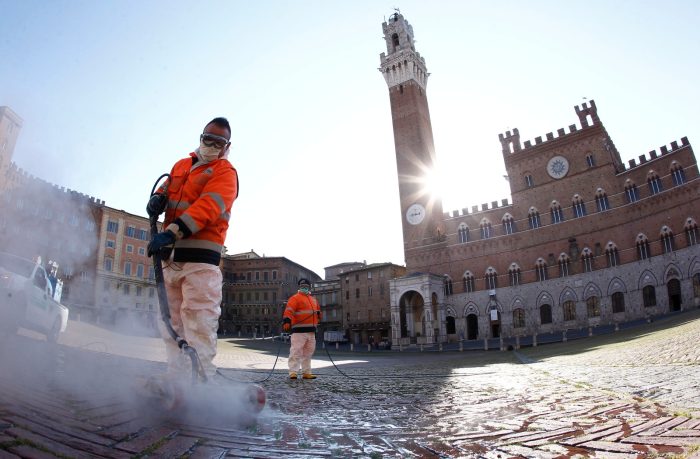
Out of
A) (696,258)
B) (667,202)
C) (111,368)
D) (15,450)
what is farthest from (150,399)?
(667,202)

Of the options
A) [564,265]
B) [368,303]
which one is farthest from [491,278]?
[368,303]

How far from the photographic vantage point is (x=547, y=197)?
119 ft

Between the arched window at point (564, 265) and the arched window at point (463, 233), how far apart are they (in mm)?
8450

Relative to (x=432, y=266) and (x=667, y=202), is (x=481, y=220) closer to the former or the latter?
(x=432, y=266)

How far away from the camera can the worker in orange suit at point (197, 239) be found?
129 inches

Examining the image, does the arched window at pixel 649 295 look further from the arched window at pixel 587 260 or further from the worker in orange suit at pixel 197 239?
the worker in orange suit at pixel 197 239

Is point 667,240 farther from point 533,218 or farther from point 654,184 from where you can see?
point 533,218

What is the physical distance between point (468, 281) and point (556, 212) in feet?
32.3

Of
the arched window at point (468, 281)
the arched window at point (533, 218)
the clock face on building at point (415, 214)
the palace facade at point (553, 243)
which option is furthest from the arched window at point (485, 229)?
the clock face on building at point (415, 214)

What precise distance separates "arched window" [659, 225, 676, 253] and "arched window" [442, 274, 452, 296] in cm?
1670

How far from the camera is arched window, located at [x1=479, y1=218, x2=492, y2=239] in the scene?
38.4 m

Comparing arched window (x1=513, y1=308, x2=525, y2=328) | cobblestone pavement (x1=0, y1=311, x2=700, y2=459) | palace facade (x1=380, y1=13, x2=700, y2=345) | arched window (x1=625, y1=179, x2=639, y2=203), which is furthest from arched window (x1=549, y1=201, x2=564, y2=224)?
cobblestone pavement (x1=0, y1=311, x2=700, y2=459)

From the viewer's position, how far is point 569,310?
108 feet

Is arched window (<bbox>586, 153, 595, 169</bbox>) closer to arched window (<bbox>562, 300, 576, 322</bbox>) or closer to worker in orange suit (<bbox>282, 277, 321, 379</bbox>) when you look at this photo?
arched window (<bbox>562, 300, 576, 322</bbox>)
